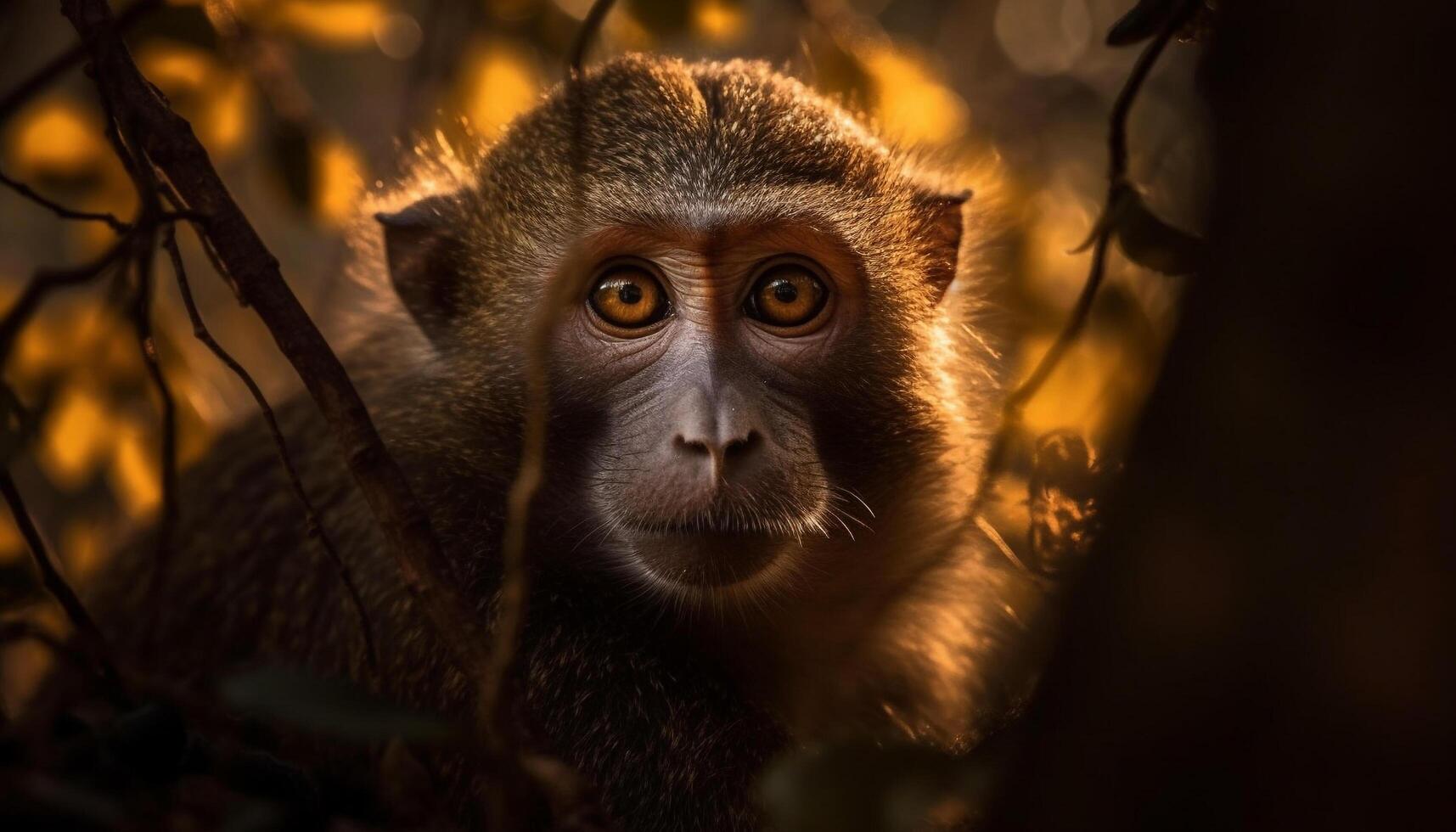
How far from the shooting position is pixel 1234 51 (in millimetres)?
1583

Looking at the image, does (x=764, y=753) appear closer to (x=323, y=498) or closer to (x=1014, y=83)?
(x=323, y=498)

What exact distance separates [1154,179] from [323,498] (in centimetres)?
299

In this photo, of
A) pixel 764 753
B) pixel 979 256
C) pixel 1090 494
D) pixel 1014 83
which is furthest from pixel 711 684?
pixel 1014 83

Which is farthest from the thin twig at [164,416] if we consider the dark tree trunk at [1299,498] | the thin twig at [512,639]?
the dark tree trunk at [1299,498]

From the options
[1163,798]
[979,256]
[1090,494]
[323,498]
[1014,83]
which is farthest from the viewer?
[1014,83]

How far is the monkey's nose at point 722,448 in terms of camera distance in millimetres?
3166

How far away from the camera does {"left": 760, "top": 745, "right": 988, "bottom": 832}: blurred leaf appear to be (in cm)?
183

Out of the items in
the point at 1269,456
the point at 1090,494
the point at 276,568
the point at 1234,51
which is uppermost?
the point at 1234,51

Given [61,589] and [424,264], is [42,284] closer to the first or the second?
[61,589]

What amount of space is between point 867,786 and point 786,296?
2.16 meters

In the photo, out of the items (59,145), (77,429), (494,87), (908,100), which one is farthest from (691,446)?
(59,145)

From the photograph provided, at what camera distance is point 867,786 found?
1854mm

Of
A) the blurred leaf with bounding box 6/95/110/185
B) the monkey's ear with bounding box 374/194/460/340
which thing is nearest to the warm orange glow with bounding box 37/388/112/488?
the blurred leaf with bounding box 6/95/110/185

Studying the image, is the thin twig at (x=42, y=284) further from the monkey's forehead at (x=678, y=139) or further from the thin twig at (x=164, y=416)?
the monkey's forehead at (x=678, y=139)
